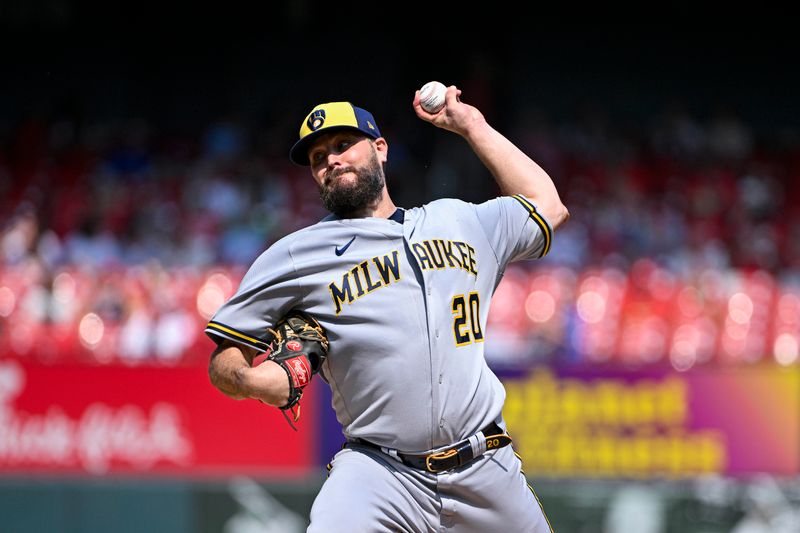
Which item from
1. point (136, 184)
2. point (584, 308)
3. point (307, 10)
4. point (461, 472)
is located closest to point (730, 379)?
point (584, 308)

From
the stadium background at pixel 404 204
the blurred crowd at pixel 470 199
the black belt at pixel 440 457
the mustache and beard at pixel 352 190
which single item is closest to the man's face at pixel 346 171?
the mustache and beard at pixel 352 190

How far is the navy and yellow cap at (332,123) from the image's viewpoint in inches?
139

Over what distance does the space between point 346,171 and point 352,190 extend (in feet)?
0.20

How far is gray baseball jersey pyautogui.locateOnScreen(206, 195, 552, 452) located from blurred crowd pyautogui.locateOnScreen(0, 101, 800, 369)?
4.53m

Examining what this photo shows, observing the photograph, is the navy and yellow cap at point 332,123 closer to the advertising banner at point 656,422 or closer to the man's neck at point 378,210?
the man's neck at point 378,210

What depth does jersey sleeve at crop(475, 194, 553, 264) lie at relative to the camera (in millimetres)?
3697

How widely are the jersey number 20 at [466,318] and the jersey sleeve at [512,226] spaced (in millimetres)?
199

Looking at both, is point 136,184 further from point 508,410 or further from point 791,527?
point 791,527

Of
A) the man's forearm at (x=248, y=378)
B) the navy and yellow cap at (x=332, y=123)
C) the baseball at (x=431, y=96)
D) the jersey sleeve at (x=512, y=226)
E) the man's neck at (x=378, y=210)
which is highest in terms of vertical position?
the baseball at (x=431, y=96)

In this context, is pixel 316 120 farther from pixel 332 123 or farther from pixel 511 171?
pixel 511 171

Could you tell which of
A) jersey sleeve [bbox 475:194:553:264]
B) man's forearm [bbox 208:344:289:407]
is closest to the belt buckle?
man's forearm [bbox 208:344:289:407]

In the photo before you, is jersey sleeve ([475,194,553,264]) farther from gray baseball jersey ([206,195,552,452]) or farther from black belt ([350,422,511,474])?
black belt ([350,422,511,474])

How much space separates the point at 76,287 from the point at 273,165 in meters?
3.01

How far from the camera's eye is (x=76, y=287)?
870cm
